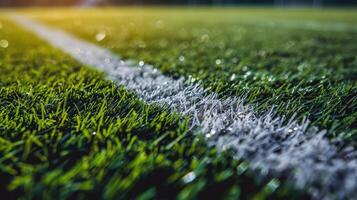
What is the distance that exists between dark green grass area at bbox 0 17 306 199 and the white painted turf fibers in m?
0.04

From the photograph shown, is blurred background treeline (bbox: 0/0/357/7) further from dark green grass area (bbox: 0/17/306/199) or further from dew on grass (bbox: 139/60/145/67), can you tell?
dark green grass area (bbox: 0/17/306/199)

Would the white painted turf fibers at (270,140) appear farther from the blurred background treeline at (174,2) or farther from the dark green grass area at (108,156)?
the blurred background treeline at (174,2)

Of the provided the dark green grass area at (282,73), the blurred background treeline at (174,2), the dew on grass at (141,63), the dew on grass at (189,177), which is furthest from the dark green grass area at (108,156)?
the blurred background treeline at (174,2)

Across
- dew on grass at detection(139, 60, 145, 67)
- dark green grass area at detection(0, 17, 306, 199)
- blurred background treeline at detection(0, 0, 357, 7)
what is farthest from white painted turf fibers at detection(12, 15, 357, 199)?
blurred background treeline at detection(0, 0, 357, 7)

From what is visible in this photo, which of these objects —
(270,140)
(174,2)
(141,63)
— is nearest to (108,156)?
(270,140)

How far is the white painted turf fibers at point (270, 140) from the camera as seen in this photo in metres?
0.85

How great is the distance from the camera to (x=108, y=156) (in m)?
0.95

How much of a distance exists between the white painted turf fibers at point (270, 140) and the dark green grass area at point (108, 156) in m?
0.04

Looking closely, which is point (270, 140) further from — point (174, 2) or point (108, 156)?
point (174, 2)

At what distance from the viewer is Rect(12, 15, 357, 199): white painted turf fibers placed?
0.85 meters

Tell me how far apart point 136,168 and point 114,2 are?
24882 millimetres

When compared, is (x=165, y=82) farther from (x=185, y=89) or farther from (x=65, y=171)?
(x=65, y=171)

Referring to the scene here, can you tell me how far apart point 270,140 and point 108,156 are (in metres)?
0.42

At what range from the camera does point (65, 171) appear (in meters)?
0.90
